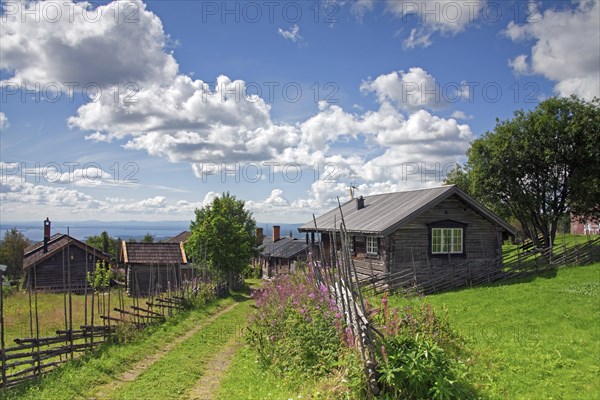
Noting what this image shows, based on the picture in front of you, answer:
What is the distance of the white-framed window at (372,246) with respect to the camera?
23.2 meters

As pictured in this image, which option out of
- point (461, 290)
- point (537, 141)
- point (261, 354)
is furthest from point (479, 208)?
point (261, 354)

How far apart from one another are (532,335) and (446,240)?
12.2m

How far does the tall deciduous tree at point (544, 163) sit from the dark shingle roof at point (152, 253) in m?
25.4

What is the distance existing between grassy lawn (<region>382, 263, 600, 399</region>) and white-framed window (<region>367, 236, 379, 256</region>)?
14.1 ft

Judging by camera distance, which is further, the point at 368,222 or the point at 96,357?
the point at 368,222

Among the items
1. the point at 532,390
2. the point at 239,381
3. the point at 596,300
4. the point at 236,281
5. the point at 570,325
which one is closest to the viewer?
the point at 532,390

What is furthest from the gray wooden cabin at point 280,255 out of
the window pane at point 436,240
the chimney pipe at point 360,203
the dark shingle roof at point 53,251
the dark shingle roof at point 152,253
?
the window pane at point 436,240

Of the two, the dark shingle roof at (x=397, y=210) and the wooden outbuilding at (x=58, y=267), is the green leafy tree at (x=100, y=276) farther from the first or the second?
the dark shingle roof at (x=397, y=210)

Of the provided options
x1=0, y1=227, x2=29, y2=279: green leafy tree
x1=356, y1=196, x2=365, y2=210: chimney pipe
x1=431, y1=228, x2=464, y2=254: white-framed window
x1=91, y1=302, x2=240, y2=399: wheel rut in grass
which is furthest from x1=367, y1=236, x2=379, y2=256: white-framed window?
x1=0, y1=227, x2=29, y2=279: green leafy tree

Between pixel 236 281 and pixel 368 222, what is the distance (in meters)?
15.0

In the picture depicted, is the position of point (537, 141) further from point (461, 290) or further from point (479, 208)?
point (461, 290)

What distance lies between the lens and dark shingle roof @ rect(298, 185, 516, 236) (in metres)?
21.8

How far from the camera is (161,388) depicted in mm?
10297

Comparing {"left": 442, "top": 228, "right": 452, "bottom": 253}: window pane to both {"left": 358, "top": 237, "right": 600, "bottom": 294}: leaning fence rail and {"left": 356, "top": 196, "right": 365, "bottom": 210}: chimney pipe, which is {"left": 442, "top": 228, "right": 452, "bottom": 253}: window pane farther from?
{"left": 356, "top": 196, "right": 365, "bottom": 210}: chimney pipe
